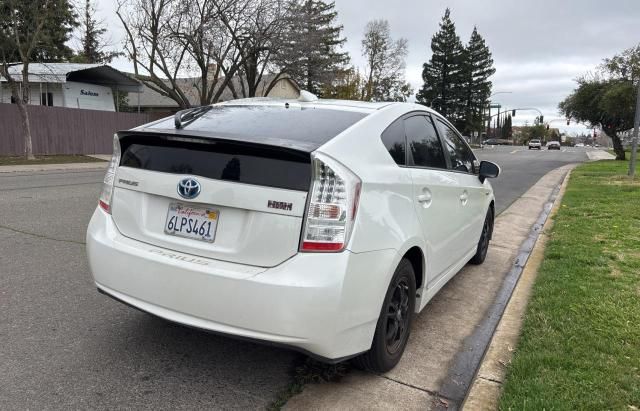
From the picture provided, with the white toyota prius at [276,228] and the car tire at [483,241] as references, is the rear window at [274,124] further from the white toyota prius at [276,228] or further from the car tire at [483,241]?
the car tire at [483,241]

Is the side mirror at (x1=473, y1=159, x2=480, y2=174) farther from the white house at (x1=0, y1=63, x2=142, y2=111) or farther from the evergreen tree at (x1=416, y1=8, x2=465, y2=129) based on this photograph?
the evergreen tree at (x1=416, y1=8, x2=465, y2=129)

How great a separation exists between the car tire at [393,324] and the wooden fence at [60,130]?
22373 mm

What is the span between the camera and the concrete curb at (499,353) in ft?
9.20

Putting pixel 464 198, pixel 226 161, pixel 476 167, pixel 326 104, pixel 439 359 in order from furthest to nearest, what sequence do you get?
1. pixel 476 167
2. pixel 464 198
3. pixel 326 104
4. pixel 439 359
5. pixel 226 161

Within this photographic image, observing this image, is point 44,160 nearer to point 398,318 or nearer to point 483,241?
point 483,241

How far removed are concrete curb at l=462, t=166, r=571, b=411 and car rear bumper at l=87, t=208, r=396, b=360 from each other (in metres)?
0.71

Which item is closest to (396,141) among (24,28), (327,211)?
(327,211)

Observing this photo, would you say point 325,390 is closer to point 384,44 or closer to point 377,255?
point 377,255

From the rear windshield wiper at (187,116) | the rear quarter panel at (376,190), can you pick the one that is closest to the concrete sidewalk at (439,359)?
the rear quarter panel at (376,190)

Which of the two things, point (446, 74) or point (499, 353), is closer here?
point (499, 353)

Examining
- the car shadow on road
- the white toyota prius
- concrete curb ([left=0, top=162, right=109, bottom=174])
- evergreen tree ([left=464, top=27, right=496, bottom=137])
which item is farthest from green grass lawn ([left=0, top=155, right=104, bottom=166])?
evergreen tree ([left=464, top=27, right=496, bottom=137])

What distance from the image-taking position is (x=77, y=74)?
2833 cm

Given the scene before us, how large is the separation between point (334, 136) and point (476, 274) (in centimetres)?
331

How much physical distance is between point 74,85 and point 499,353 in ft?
102
